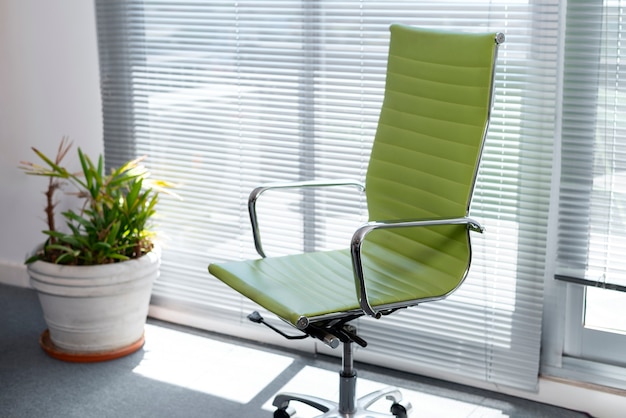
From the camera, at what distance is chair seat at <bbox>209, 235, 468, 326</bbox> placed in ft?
7.47

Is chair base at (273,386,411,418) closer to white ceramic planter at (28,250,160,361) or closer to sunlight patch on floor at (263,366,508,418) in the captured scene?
sunlight patch on floor at (263,366,508,418)

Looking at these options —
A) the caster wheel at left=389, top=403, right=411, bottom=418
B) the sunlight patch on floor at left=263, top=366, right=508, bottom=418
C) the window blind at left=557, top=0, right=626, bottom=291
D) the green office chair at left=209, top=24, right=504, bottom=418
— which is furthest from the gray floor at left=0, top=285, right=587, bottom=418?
the window blind at left=557, top=0, right=626, bottom=291

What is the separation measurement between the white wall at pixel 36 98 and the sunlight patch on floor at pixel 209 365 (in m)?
0.90

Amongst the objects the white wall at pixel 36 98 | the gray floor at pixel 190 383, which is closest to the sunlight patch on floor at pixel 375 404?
the gray floor at pixel 190 383

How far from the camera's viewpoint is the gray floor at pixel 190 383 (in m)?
2.89

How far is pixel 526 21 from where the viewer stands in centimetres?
273

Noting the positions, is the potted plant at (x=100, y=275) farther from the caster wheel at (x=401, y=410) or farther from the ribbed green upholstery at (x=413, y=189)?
the caster wheel at (x=401, y=410)

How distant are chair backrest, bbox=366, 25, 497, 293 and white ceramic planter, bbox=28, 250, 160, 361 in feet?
3.39

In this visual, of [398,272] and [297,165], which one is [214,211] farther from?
[398,272]

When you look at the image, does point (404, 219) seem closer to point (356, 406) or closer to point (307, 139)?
point (356, 406)

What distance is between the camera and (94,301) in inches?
127

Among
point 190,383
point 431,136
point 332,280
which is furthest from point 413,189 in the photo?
point 190,383

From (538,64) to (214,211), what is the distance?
1405 mm

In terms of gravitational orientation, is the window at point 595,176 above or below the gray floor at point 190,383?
above
